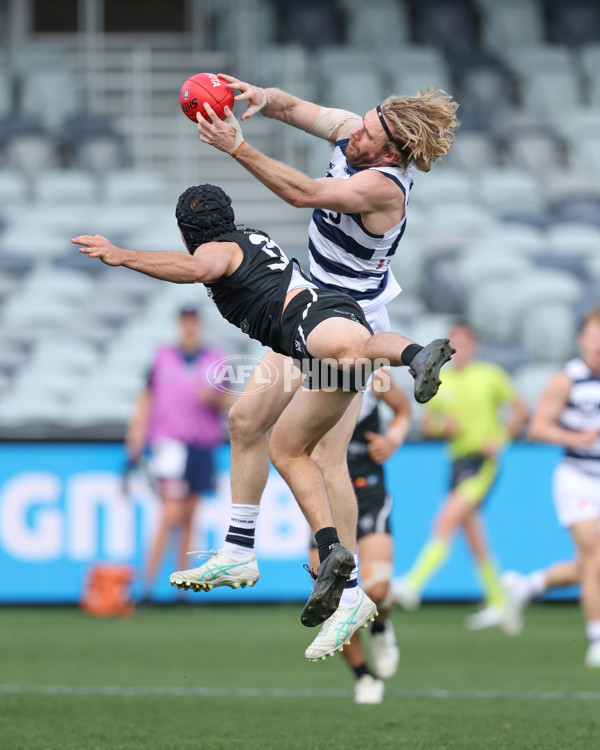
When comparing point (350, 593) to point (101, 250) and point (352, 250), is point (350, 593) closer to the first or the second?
point (352, 250)

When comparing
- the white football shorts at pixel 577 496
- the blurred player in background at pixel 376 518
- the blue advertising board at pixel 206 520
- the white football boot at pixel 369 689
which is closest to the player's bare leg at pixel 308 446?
the blurred player in background at pixel 376 518

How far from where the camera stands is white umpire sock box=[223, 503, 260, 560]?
20.7 feet

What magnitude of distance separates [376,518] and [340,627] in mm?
1961

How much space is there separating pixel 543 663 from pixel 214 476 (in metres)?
3.58

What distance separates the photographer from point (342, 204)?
5703mm

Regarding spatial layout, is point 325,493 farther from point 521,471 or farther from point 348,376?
point 521,471

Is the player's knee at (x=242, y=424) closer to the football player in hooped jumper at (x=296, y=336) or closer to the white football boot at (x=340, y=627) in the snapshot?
the football player in hooped jumper at (x=296, y=336)

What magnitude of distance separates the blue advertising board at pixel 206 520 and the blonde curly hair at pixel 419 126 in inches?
217

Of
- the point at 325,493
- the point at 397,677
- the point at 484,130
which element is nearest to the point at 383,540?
the point at 397,677

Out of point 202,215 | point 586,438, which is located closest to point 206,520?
point 586,438

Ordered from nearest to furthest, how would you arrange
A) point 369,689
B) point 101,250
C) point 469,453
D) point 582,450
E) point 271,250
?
1. point 101,250
2. point 271,250
3. point 369,689
4. point 582,450
5. point 469,453

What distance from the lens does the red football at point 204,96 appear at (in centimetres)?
564

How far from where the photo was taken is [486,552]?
431 inches

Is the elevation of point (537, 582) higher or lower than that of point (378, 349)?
lower
